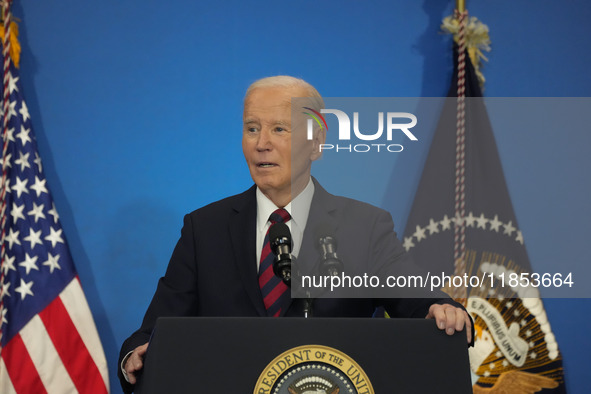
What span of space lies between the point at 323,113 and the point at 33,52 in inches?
69.6

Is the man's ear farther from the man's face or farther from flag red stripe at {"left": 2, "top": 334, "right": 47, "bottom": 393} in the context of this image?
flag red stripe at {"left": 2, "top": 334, "right": 47, "bottom": 393}

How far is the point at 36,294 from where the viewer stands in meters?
2.82

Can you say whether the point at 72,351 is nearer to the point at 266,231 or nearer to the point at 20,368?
the point at 20,368

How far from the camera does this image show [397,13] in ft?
11.1

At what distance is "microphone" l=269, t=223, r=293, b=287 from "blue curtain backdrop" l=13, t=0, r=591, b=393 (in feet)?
5.45

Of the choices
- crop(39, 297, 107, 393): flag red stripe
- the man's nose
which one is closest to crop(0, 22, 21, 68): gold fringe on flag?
crop(39, 297, 107, 393): flag red stripe

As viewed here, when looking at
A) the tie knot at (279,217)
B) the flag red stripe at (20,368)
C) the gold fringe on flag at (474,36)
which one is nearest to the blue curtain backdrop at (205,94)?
the gold fringe on flag at (474,36)

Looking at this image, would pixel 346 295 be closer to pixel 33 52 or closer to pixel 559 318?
pixel 559 318

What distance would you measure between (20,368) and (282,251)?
1.80m

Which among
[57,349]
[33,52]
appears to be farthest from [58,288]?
[33,52]

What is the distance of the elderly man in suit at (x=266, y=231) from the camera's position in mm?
1849

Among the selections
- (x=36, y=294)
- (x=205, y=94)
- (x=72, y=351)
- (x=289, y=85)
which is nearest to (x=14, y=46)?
(x=205, y=94)

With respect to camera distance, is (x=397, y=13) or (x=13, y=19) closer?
(x=13, y=19)

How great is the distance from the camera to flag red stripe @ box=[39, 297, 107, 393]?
2791 millimetres
